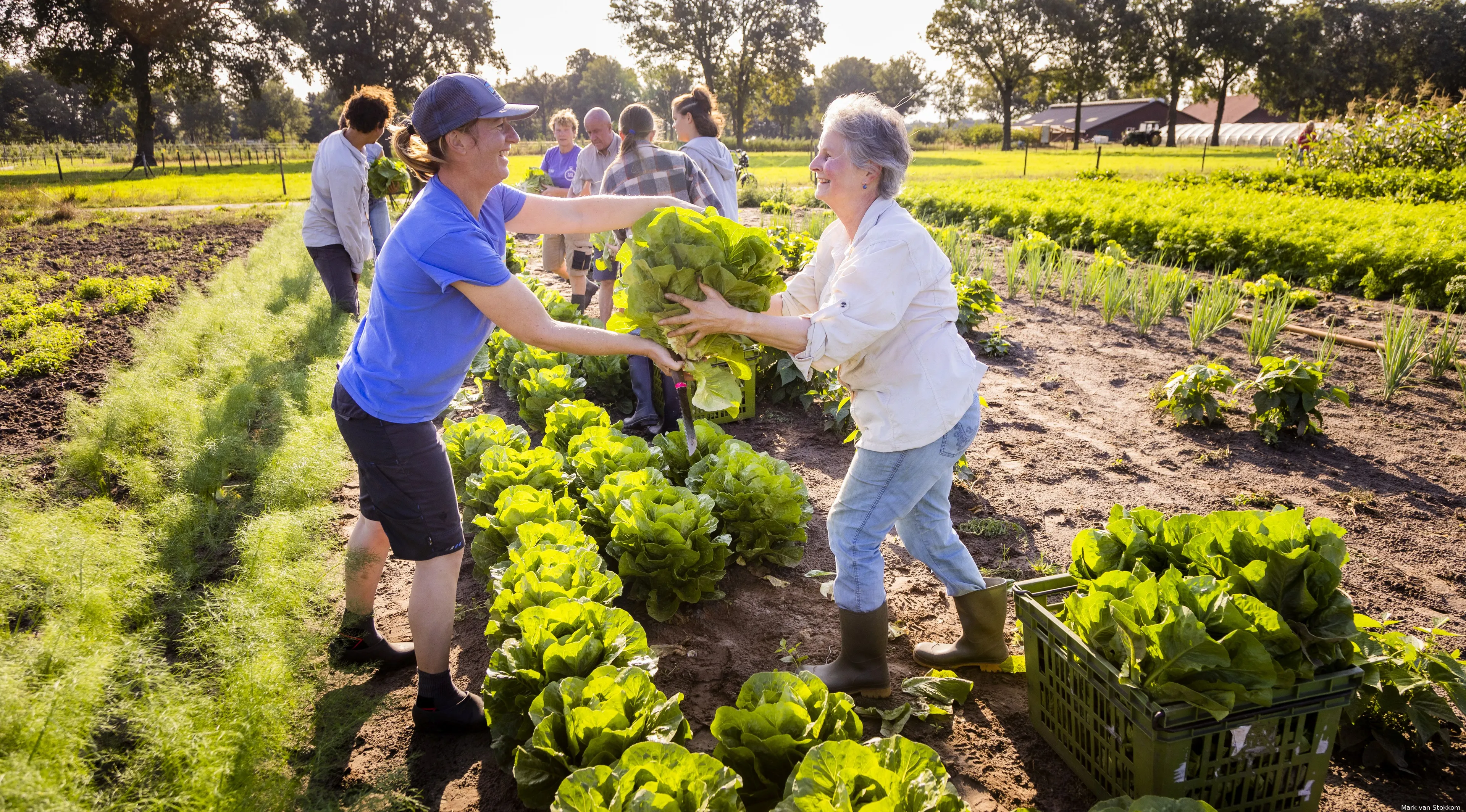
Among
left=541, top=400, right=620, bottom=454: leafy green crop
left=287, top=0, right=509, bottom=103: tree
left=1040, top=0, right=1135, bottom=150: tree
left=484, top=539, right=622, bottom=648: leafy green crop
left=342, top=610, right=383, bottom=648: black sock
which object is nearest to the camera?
left=484, top=539, right=622, bottom=648: leafy green crop

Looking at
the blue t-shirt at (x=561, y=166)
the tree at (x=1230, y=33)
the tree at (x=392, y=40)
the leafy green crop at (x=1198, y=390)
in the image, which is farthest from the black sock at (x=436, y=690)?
the tree at (x=1230, y=33)

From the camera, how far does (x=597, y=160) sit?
7137 mm

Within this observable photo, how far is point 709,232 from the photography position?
268 cm

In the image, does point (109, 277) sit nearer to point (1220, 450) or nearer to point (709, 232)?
point (709, 232)

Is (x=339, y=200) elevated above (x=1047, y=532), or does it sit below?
above

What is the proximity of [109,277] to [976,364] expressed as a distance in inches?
520

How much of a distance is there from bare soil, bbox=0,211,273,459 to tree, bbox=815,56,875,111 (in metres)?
104

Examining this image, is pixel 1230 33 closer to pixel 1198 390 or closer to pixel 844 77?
pixel 1198 390

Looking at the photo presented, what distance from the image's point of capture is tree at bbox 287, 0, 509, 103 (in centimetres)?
4881

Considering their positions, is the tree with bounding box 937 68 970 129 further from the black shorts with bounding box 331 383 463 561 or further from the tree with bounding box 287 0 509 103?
the black shorts with bounding box 331 383 463 561

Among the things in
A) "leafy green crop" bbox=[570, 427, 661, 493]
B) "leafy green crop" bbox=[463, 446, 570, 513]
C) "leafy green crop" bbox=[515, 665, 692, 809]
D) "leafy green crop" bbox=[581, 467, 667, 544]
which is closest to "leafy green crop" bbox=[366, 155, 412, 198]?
"leafy green crop" bbox=[463, 446, 570, 513]

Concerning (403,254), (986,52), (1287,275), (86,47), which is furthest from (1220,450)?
(986,52)

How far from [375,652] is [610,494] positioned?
1.18 meters

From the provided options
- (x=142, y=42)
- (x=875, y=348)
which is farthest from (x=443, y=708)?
(x=142, y=42)
